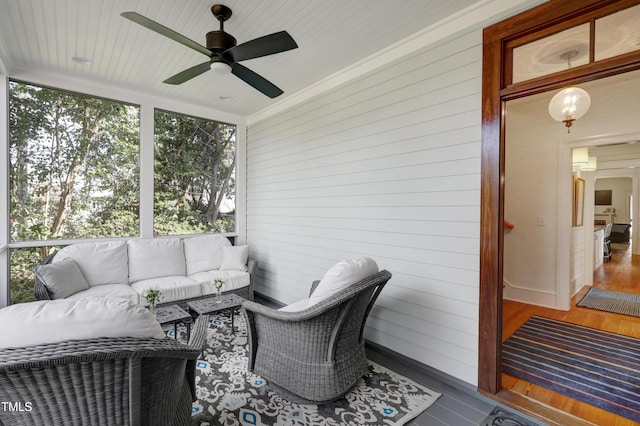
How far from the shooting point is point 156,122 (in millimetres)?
4590

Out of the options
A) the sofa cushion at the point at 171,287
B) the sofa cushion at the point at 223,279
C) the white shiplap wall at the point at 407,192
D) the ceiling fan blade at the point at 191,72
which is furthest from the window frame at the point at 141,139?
the ceiling fan blade at the point at 191,72

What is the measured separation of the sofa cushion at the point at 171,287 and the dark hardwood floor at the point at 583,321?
350 centimetres

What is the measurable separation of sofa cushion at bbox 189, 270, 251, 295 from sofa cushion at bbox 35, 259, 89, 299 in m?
1.25

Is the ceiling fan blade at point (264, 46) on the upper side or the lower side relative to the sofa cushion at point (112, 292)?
upper

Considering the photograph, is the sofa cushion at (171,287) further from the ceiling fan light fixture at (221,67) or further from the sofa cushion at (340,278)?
the ceiling fan light fixture at (221,67)

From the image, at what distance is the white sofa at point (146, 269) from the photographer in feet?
10.8

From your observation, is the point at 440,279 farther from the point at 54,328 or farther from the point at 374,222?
the point at 54,328

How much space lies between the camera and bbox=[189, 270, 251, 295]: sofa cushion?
4.06 meters

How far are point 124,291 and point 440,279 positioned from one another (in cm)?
349

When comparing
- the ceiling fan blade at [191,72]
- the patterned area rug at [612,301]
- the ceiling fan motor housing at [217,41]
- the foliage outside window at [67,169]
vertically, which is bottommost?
the patterned area rug at [612,301]

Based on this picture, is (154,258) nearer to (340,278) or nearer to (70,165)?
(70,165)

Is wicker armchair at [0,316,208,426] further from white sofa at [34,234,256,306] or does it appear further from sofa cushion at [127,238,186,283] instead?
sofa cushion at [127,238,186,283]

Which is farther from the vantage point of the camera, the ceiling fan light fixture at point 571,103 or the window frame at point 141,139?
the window frame at point 141,139

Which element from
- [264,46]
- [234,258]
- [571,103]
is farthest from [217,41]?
[571,103]
